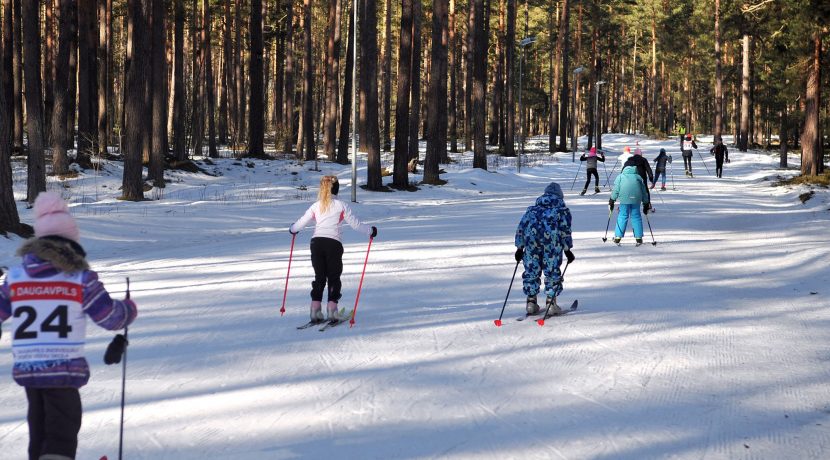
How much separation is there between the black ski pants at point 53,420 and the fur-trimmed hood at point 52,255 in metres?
0.64

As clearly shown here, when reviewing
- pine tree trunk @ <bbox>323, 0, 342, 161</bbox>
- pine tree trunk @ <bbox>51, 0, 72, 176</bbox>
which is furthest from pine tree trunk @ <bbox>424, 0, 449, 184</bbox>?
pine tree trunk @ <bbox>51, 0, 72, 176</bbox>

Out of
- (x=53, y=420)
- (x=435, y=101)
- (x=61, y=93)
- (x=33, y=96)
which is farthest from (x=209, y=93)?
(x=53, y=420)

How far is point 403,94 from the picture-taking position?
3019cm

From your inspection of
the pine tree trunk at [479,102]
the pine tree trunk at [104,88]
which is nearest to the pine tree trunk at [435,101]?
the pine tree trunk at [479,102]

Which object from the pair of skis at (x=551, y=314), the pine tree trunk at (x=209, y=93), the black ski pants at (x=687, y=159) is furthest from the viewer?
the black ski pants at (x=687, y=159)

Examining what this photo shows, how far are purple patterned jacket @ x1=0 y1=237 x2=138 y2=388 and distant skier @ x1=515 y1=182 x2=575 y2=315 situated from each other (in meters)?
6.20

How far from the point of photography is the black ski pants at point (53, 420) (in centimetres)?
419

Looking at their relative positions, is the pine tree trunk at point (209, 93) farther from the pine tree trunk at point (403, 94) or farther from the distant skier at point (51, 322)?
the distant skier at point (51, 322)

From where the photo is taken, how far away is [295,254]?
15.2m

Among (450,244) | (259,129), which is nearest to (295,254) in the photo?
(450,244)

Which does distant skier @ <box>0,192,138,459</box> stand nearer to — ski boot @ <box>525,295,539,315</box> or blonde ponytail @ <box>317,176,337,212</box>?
blonde ponytail @ <box>317,176,337,212</box>

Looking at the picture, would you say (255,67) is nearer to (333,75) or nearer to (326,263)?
(333,75)

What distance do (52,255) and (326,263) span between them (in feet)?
17.0

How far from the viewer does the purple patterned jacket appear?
4.14m
